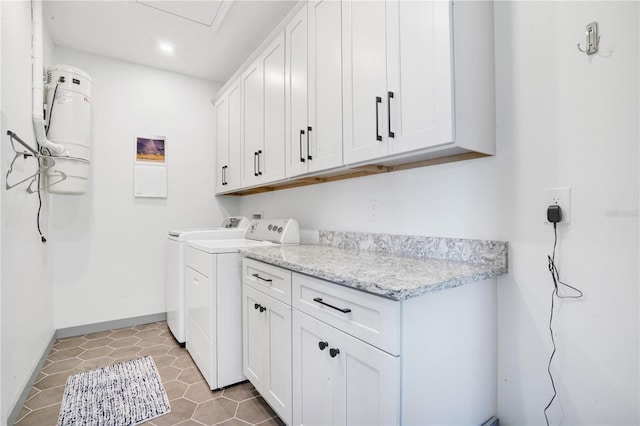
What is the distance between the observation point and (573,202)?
111 cm

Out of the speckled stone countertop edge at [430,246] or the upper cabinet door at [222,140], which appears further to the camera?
the upper cabinet door at [222,140]

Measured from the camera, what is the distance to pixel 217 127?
11.0 feet

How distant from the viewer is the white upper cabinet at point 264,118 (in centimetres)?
217

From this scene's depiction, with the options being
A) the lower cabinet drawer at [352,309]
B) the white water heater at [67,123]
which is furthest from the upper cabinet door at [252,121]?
the lower cabinet drawer at [352,309]

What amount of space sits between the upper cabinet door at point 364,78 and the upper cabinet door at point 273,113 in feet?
2.21

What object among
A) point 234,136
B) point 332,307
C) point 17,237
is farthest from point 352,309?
point 234,136

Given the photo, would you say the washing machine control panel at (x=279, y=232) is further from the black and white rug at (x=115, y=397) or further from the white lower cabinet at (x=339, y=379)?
the black and white rug at (x=115, y=397)

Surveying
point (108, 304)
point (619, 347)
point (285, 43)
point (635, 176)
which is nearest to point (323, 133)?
point (285, 43)

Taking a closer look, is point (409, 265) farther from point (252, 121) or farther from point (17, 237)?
point (17, 237)

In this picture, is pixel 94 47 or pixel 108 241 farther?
pixel 108 241

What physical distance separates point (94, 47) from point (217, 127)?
119 cm

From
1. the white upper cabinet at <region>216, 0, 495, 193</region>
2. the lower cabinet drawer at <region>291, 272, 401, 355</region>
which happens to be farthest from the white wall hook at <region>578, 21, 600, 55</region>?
the lower cabinet drawer at <region>291, 272, 401, 355</region>

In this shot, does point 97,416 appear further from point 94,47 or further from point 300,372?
point 94,47

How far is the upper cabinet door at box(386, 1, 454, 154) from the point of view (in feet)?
3.76
